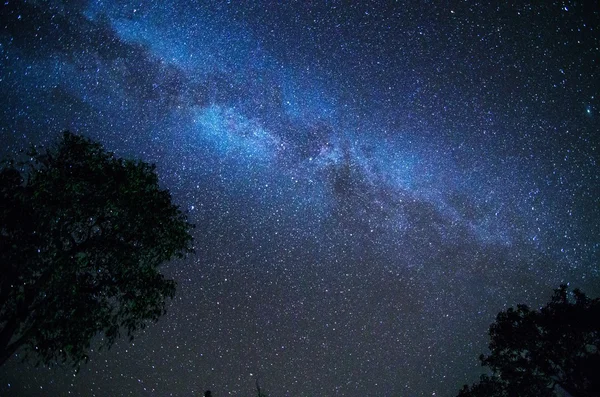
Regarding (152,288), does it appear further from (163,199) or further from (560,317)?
(560,317)

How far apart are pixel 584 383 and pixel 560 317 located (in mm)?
3572

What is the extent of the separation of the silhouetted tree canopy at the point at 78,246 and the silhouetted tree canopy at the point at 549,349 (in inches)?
816

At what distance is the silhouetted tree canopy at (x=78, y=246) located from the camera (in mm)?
11555

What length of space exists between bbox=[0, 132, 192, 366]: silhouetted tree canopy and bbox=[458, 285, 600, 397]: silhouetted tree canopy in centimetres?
2073

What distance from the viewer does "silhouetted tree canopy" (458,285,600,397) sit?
20.7 meters

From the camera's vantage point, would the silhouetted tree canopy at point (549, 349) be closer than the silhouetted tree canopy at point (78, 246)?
No

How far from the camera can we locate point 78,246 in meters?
12.8

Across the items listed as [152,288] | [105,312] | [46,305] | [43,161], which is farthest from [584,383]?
[43,161]

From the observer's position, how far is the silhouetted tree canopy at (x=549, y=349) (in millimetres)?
20734

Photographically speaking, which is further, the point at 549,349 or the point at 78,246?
the point at 549,349

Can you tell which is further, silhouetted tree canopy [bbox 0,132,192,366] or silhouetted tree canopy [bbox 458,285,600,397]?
silhouetted tree canopy [bbox 458,285,600,397]

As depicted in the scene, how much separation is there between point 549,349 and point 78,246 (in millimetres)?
25174

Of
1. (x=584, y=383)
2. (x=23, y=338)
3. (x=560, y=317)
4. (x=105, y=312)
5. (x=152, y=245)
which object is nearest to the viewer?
(x=23, y=338)

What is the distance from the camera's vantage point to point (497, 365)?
22891 mm
